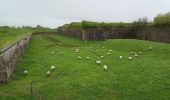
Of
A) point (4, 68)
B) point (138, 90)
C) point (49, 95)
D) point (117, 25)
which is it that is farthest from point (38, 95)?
point (117, 25)

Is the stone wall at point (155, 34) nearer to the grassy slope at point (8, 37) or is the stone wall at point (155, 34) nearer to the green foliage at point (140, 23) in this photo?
the green foliage at point (140, 23)

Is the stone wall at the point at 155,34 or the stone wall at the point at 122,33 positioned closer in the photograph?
the stone wall at the point at 155,34

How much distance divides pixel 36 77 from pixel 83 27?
17456 mm

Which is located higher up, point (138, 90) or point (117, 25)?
point (117, 25)

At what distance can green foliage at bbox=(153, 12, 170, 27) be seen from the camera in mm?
18938

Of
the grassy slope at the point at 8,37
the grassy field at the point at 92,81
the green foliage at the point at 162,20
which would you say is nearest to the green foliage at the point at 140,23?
the green foliage at the point at 162,20

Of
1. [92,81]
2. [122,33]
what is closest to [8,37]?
[122,33]

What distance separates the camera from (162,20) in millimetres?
19469

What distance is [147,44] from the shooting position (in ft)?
51.5

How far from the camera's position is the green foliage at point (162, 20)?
18.9m

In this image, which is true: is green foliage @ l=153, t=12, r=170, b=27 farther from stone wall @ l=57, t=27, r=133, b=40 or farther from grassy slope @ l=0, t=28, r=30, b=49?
grassy slope @ l=0, t=28, r=30, b=49

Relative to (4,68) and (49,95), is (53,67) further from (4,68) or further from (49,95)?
(49,95)

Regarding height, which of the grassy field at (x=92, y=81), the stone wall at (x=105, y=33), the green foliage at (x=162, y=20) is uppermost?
the green foliage at (x=162, y=20)

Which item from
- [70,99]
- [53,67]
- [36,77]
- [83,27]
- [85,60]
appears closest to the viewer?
[70,99]
